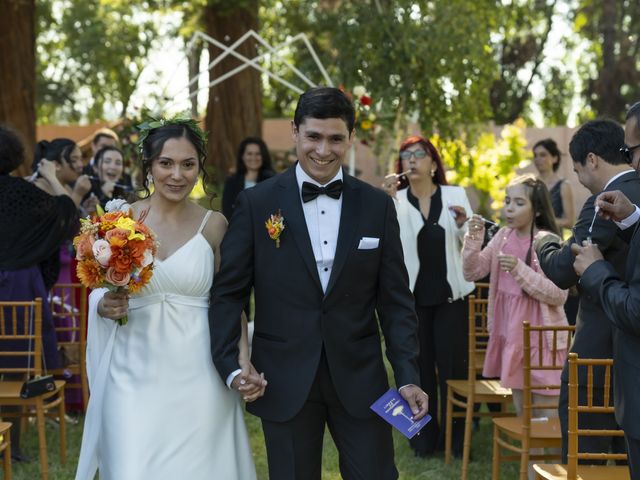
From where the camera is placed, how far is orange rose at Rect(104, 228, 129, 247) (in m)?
3.91

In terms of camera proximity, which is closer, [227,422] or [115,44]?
[227,422]

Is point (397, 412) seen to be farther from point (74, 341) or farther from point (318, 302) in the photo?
point (74, 341)

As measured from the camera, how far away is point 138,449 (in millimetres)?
4117

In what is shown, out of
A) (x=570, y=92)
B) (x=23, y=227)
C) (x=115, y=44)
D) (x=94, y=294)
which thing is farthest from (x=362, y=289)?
(x=570, y=92)

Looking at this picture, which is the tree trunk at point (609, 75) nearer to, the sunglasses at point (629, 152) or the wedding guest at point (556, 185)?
the wedding guest at point (556, 185)

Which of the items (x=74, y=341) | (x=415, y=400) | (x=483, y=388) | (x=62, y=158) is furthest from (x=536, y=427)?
(x=62, y=158)

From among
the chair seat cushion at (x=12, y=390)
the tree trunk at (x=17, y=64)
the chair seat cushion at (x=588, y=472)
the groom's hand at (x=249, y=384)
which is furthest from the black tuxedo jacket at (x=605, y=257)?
the tree trunk at (x=17, y=64)

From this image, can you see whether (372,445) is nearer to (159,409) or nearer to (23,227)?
(159,409)

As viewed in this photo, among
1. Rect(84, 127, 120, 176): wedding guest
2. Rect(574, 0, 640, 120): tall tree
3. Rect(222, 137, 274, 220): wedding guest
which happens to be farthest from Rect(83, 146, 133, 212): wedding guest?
Rect(574, 0, 640, 120): tall tree

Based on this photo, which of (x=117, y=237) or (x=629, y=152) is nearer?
(x=629, y=152)

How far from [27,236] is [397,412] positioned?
142 inches

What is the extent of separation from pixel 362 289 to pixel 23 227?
131 inches

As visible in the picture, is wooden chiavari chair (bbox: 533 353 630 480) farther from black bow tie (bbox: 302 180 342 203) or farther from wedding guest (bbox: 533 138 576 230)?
wedding guest (bbox: 533 138 576 230)

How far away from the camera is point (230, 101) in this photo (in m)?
16.8
